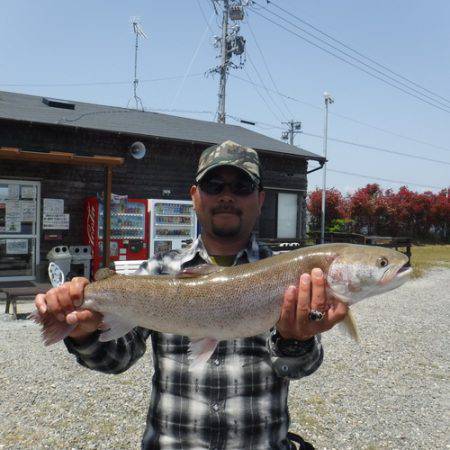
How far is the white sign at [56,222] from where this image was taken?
1309 cm

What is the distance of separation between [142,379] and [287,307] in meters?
4.27

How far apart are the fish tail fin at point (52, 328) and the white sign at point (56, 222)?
11315 mm

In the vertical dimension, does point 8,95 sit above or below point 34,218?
above

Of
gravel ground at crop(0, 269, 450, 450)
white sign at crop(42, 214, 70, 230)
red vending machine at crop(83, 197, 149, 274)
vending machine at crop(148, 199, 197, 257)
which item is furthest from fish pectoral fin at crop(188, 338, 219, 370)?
vending machine at crop(148, 199, 197, 257)

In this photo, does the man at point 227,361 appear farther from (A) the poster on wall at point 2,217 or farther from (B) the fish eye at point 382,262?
(A) the poster on wall at point 2,217

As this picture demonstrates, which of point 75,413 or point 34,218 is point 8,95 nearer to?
point 34,218

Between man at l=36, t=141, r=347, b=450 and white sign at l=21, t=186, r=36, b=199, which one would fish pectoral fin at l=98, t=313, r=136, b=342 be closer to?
man at l=36, t=141, r=347, b=450

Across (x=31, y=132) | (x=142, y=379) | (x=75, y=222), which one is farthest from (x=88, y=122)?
(x=142, y=379)

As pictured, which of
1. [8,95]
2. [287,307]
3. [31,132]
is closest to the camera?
[287,307]

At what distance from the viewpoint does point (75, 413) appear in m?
5.04

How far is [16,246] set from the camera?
12.7 m

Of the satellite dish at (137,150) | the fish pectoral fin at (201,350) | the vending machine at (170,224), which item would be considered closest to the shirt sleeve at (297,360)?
the fish pectoral fin at (201,350)

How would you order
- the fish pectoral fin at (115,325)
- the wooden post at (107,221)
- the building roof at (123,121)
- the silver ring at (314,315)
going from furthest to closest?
the building roof at (123,121) → the wooden post at (107,221) → the fish pectoral fin at (115,325) → the silver ring at (314,315)

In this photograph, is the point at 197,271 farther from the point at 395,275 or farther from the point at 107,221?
the point at 107,221
